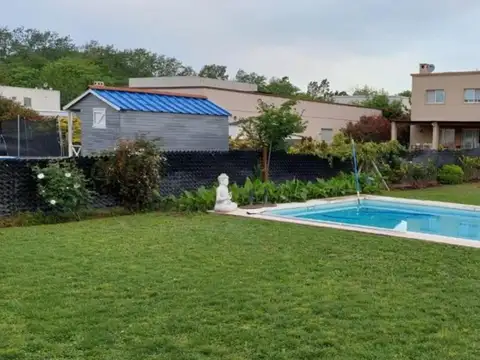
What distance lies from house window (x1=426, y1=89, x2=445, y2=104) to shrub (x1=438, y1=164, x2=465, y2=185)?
749 inches

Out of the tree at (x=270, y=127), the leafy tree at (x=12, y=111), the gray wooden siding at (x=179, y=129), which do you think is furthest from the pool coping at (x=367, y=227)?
the leafy tree at (x=12, y=111)

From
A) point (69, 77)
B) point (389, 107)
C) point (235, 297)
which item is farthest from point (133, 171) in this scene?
point (69, 77)

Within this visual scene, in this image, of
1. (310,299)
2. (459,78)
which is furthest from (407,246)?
(459,78)

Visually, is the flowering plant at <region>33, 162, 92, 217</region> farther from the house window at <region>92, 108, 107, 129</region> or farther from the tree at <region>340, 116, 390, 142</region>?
the tree at <region>340, 116, 390, 142</region>

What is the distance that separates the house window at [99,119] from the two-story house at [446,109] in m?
27.1

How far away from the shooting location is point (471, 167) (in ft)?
81.1

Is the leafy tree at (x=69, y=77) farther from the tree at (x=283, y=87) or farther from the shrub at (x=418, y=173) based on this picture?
the shrub at (x=418, y=173)

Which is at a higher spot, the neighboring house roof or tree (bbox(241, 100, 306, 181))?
the neighboring house roof

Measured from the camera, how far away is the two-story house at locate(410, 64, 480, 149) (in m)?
39.7

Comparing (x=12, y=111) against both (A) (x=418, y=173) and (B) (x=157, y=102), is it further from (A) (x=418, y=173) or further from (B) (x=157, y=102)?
(A) (x=418, y=173)

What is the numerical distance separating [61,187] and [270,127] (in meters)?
7.25

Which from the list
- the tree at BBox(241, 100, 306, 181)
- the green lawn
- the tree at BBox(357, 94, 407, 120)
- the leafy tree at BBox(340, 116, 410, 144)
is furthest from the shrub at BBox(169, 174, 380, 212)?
the tree at BBox(357, 94, 407, 120)

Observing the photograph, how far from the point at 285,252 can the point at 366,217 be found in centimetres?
662

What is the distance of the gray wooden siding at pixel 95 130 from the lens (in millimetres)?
16500
